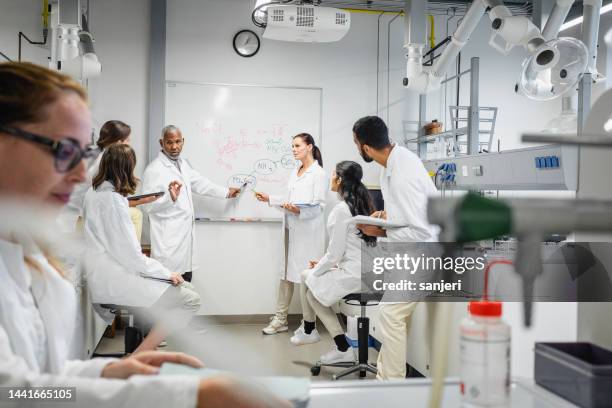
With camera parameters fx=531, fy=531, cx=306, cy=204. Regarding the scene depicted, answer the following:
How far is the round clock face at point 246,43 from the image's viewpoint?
421 centimetres

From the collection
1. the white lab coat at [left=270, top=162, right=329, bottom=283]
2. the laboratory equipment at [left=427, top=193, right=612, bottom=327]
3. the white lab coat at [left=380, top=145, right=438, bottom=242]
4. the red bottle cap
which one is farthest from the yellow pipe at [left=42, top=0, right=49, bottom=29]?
the laboratory equipment at [left=427, top=193, right=612, bottom=327]

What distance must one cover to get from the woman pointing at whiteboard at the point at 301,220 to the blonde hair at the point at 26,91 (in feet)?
10.3

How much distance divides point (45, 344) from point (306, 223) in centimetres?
317

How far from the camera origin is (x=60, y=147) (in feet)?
2.20

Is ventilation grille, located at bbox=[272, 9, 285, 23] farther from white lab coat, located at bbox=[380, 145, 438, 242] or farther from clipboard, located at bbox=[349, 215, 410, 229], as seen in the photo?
clipboard, located at bbox=[349, 215, 410, 229]

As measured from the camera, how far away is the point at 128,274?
255cm

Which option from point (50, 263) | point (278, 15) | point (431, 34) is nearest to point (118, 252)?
point (278, 15)

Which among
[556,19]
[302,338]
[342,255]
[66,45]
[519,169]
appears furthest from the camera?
[302,338]

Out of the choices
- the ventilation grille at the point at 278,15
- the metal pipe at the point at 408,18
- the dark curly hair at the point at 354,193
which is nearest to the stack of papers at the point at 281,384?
the dark curly hair at the point at 354,193

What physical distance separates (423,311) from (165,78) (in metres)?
2.68

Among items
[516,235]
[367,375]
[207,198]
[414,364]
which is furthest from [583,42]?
[207,198]

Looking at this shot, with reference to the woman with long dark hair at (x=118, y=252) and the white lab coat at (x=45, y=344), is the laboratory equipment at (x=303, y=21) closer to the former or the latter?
the woman with long dark hair at (x=118, y=252)

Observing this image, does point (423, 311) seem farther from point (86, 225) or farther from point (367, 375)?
point (86, 225)

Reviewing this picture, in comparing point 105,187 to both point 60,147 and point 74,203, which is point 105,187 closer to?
point 74,203
